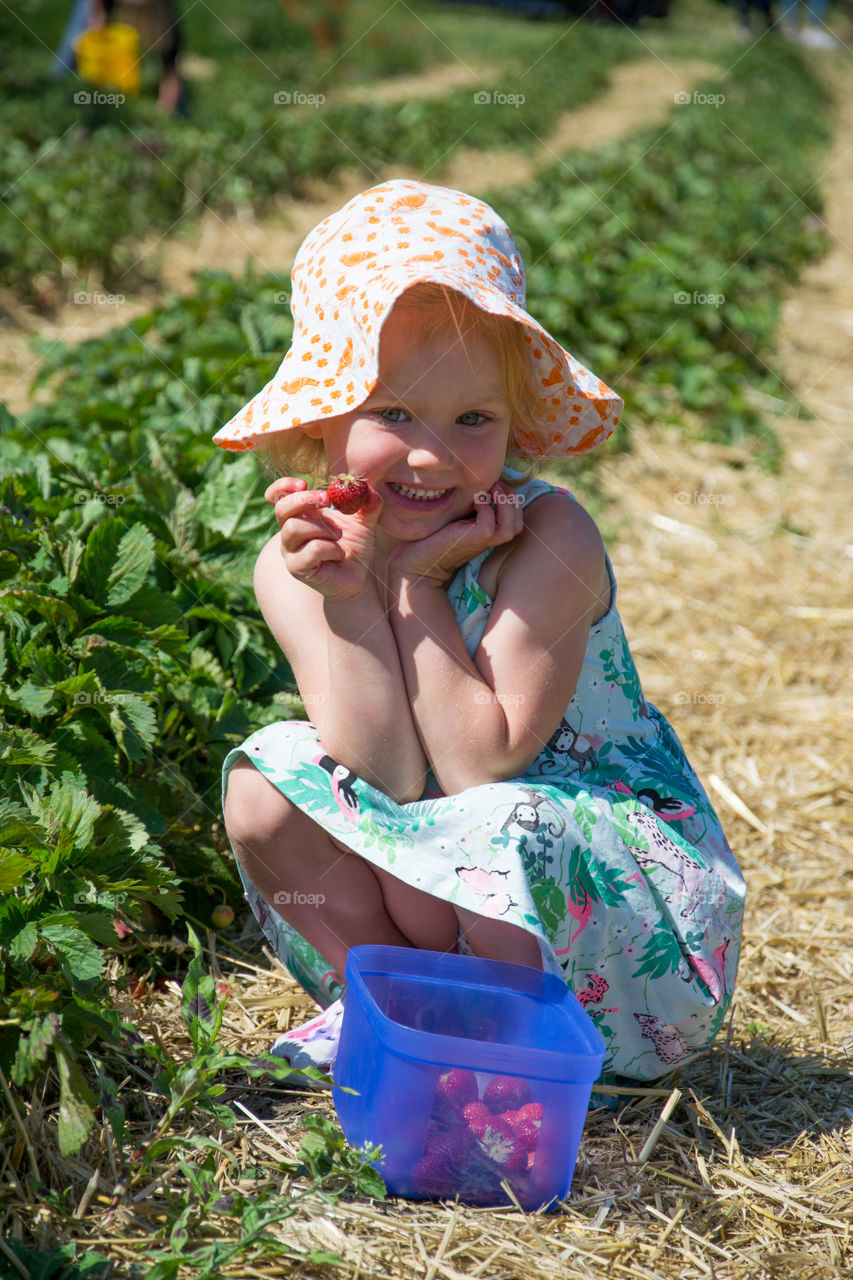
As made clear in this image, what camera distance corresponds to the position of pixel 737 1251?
172 centimetres

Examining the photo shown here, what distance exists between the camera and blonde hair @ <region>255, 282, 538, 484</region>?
5.91 feet

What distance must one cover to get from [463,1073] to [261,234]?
24.2 ft

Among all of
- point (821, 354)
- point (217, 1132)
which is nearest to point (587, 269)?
point (821, 354)

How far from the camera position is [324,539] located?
1.85 metres

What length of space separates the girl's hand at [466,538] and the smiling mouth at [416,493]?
6 cm

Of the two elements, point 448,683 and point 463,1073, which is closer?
point 463,1073

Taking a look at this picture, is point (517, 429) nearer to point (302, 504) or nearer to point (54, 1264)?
point (302, 504)

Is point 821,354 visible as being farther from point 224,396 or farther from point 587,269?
point 224,396

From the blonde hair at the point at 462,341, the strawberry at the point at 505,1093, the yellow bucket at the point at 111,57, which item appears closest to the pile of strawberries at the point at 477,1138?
the strawberry at the point at 505,1093

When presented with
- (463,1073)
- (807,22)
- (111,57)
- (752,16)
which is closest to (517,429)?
(463,1073)

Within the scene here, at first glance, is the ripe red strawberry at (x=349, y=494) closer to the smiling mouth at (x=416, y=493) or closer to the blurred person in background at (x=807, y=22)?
the smiling mouth at (x=416, y=493)

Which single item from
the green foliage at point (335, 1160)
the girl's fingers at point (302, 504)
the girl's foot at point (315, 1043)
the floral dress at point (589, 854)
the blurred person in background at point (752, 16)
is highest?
the girl's fingers at point (302, 504)

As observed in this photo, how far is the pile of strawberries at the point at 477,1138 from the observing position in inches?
63.9

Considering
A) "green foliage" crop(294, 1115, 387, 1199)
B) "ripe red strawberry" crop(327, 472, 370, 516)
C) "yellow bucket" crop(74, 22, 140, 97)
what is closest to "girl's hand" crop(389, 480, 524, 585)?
"ripe red strawberry" crop(327, 472, 370, 516)
